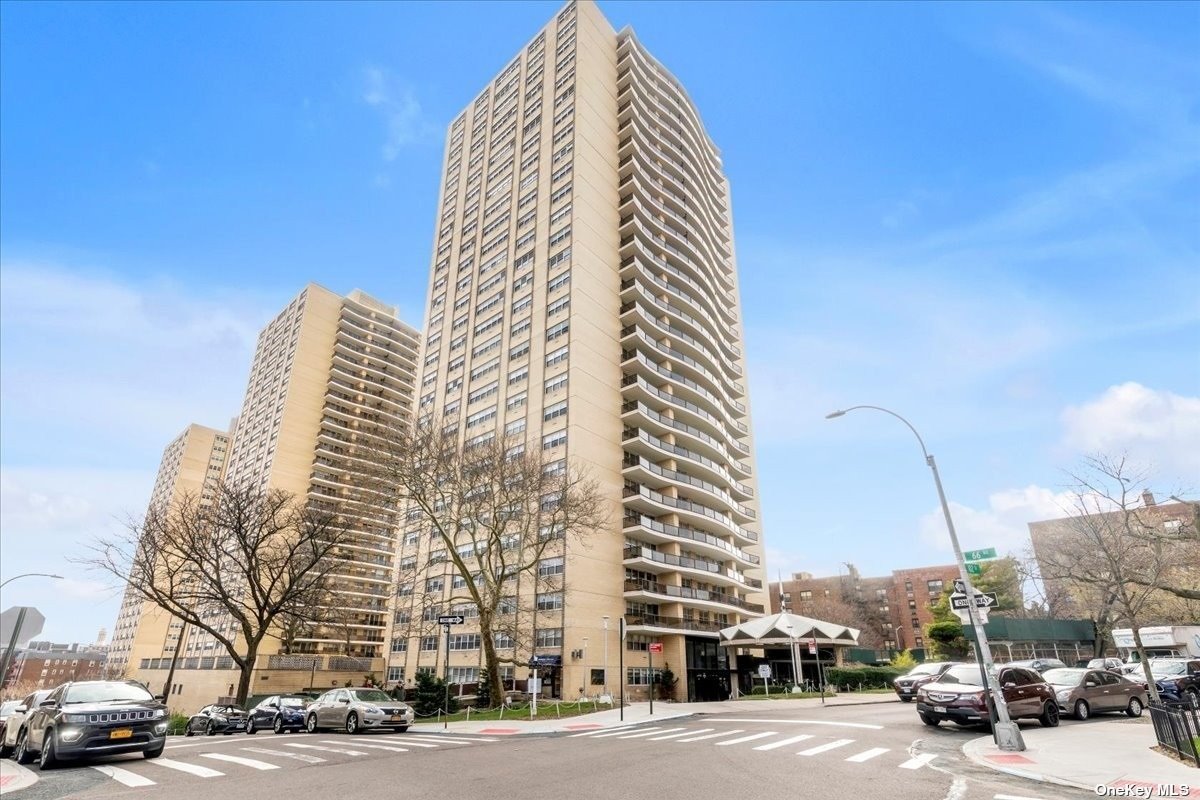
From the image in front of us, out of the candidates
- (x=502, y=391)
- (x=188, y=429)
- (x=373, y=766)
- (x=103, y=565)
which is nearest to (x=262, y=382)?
(x=188, y=429)

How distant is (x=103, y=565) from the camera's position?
115 ft

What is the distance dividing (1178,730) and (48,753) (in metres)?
20.7

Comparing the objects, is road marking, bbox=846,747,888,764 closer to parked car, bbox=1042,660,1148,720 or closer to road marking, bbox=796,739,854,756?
road marking, bbox=796,739,854,756

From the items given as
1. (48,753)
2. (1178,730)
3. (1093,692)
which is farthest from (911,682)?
(48,753)

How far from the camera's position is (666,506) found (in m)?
50.4

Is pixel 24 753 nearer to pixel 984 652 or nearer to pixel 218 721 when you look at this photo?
pixel 218 721

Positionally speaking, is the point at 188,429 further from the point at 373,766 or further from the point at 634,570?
the point at 373,766

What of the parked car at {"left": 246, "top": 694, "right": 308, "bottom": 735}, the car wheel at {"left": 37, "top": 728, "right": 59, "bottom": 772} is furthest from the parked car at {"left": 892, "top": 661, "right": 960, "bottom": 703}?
the car wheel at {"left": 37, "top": 728, "right": 59, "bottom": 772}

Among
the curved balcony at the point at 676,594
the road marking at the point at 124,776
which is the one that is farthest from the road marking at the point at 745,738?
the curved balcony at the point at 676,594

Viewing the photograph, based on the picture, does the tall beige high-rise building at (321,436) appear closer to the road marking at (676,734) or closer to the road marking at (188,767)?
the road marking at (676,734)

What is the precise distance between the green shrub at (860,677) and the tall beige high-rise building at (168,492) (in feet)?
328

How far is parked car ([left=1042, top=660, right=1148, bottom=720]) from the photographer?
1942 cm

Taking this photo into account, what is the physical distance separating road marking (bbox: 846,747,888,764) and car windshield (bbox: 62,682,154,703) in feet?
47.4

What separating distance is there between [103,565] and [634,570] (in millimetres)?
34488
